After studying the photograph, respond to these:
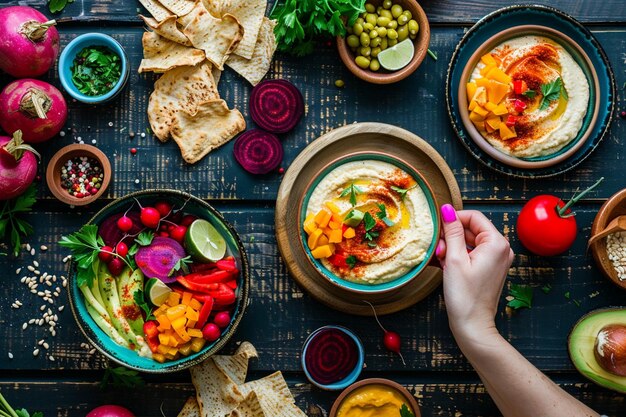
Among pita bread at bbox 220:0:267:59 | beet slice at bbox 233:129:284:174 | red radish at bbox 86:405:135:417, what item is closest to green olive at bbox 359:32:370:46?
pita bread at bbox 220:0:267:59

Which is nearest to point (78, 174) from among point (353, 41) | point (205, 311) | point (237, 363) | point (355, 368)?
point (205, 311)

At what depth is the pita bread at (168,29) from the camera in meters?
3.02

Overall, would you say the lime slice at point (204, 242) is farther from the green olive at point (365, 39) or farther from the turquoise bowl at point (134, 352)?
the green olive at point (365, 39)

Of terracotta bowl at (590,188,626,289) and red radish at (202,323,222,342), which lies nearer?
red radish at (202,323,222,342)

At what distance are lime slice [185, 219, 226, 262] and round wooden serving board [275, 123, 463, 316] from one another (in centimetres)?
28

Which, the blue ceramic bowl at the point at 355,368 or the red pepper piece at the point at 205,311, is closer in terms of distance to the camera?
the red pepper piece at the point at 205,311

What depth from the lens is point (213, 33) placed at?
311cm

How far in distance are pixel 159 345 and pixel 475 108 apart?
175 cm

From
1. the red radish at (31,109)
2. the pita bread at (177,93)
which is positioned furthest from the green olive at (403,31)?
the red radish at (31,109)

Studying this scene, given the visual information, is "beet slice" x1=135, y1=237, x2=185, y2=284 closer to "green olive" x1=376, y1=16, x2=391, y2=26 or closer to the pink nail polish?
the pink nail polish

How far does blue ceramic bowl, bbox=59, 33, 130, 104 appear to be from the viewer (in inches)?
120

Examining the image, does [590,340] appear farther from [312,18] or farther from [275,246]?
[312,18]

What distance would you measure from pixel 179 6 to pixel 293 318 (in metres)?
1.55

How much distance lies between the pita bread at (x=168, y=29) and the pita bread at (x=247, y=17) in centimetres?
24
